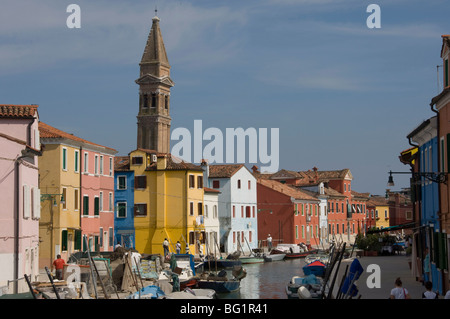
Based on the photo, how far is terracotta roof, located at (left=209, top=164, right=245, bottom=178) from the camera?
70.3 m

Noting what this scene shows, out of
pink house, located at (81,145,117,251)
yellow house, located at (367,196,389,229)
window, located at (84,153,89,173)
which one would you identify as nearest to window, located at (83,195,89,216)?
pink house, located at (81,145,117,251)

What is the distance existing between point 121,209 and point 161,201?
319 cm

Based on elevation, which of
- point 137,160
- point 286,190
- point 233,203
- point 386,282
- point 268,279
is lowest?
point 268,279

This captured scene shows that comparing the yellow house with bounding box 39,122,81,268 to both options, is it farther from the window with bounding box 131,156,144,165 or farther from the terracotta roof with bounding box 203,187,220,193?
the terracotta roof with bounding box 203,187,220,193

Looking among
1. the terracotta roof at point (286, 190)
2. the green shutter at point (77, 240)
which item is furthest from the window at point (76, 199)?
the terracotta roof at point (286, 190)

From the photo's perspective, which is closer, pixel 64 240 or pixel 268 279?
pixel 64 240

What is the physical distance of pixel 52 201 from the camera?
4438 cm

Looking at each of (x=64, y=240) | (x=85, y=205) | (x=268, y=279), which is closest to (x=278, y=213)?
(x=268, y=279)

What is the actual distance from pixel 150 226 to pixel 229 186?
39.2 feet

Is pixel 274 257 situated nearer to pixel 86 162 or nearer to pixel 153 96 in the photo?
pixel 86 162

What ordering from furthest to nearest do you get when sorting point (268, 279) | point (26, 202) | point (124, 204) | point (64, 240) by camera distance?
1. point (124, 204)
2. point (268, 279)
3. point (64, 240)
4. point (26, 202)

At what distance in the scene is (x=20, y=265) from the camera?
100ft

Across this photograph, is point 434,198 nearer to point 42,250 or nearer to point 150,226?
point 42,250

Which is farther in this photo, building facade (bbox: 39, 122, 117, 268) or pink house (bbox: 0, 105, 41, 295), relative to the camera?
building facade (bbox: 39, 122, 117, 268)
